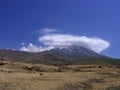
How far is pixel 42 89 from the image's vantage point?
43094 millimetres

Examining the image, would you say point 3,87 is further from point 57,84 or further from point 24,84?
point 57,84

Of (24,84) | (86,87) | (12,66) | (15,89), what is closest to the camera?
(15,89)

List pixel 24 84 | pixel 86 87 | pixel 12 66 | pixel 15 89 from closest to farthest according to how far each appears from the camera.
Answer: pixel 15 89
pixel 24 84
pixel 86 87
pixel 12 66

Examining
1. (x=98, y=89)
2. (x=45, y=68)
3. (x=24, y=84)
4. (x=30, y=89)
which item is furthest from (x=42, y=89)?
(x=45, y=68)

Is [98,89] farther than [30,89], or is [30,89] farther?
[98,89]

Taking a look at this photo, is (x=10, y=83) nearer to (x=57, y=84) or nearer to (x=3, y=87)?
(x=3, y=87)

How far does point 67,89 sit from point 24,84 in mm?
6288

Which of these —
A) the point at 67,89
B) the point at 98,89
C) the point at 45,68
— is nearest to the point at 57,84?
the point at 67,89

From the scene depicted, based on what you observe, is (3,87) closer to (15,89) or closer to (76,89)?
(15,89)

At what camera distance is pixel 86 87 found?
1998 inches

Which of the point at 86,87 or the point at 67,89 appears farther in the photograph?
the point at 86,87

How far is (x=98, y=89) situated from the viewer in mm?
47344

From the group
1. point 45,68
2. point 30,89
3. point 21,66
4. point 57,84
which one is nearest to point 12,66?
point 21,66

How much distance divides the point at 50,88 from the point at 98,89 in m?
7.44
